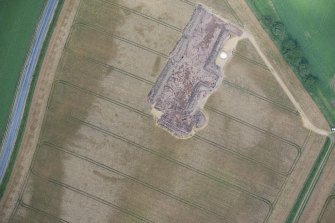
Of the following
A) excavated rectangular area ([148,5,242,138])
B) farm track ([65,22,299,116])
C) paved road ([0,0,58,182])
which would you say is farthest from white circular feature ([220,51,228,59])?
paved road ([0,0,58,182])

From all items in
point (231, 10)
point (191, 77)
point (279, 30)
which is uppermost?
point (231, 10)

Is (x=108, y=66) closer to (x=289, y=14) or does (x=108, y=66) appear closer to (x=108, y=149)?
(x=108, y=149)

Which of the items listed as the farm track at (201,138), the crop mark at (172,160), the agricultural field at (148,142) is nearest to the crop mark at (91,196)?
the agricultural field at (148,142)

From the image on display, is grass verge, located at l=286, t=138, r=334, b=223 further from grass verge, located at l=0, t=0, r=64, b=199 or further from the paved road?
the paved road

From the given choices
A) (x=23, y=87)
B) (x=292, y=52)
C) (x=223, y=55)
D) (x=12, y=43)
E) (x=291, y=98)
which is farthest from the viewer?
(x=12, y=43)

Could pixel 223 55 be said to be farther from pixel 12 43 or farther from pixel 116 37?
pixel 12 43

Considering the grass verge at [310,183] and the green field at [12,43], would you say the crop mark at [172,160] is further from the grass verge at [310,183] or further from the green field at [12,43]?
the green field at [12,43]

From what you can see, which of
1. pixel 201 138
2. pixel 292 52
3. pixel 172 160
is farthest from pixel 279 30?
pixel 172 160

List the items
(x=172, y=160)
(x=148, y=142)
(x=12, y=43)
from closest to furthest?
1. (x=172, y=160)
2. (x=148, y=142)
3. (x=12, y=43)
